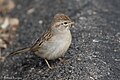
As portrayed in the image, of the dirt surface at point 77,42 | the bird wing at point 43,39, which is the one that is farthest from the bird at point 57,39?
the dirt surface at point 77,42

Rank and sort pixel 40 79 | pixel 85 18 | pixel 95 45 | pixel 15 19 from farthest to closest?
pixel 15 19, pixel 85 18, pixel 95 45, pixel 40 79

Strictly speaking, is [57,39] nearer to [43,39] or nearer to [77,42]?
[43,39]

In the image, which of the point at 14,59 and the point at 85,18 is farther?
the point at 85,18

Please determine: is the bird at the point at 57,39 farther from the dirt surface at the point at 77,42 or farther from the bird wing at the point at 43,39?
the dirt surface at the point at 77,42

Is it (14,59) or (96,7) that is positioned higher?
(96,7)

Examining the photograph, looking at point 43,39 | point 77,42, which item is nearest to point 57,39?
point 43,39

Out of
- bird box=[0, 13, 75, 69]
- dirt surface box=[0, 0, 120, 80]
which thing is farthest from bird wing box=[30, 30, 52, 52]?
dirt surface box=[0, 0, 120, 80]

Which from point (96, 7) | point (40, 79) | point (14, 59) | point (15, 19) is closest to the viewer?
point (40, 79)

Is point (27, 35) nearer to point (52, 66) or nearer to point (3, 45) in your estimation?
point (3, 45)

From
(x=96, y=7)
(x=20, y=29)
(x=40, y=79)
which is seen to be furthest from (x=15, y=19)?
(x=40, y=79)
